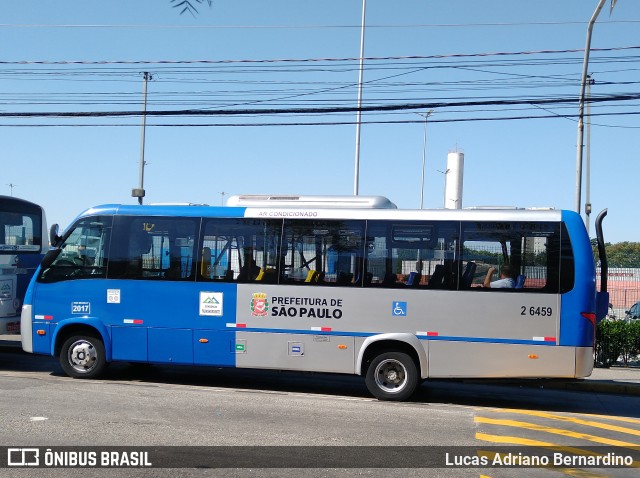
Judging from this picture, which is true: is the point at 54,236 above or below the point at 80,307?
above

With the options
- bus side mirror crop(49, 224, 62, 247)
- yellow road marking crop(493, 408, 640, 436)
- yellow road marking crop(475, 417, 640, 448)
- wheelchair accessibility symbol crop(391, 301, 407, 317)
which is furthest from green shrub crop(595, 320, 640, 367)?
bus side mirror crop(49, 224, 62, 247)

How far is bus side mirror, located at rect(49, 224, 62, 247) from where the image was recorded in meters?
13.2

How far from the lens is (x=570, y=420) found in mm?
10820

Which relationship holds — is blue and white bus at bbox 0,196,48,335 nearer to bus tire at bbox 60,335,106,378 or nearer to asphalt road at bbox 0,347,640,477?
asphalt road at bbox 0,347,640,477

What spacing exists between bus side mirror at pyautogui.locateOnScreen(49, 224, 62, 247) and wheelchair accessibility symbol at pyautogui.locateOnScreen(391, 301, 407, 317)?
20.7 feet

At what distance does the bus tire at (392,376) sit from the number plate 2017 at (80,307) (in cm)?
520

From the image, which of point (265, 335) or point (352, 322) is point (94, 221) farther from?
point (352, 322)

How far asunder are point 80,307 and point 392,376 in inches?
227

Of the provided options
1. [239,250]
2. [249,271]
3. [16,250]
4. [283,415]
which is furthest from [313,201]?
[16,250]

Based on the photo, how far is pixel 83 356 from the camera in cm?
1320

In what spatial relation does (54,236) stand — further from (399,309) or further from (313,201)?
(399,309)

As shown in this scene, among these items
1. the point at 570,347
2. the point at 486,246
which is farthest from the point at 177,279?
the point at 570,347

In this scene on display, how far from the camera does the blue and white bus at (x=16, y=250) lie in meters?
14.7

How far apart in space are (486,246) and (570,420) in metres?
2.97
